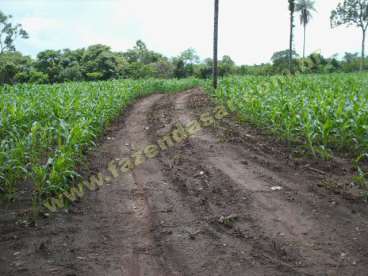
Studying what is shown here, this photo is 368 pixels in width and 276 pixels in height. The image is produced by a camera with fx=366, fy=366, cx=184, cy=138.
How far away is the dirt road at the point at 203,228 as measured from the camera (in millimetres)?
3316

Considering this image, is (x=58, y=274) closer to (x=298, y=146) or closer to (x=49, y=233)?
(x=49, y=233)

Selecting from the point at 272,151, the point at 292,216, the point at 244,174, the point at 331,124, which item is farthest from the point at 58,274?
the point at 331,124

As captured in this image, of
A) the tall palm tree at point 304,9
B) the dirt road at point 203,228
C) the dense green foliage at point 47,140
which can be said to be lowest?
the dirt road at point 203,228

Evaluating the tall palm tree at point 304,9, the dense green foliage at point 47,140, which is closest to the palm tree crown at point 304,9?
the tall palm tree at point 304,9

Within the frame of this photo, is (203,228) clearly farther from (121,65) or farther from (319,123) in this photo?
(121,65)

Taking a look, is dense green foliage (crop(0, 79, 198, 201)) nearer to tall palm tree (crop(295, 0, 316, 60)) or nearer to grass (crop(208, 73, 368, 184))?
grass (crop(208, 73, 368, 184))

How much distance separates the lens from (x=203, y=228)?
401cm

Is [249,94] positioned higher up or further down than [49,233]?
higher up

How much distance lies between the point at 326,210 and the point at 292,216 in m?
0.47

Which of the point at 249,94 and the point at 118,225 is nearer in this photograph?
the point at 118,225

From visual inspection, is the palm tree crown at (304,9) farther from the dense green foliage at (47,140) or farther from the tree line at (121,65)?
the dense green foliage at (47,140)

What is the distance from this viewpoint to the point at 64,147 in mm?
5660

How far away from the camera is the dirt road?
332 cm

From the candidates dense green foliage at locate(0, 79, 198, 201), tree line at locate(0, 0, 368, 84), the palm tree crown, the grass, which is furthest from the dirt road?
the palm tree crown
